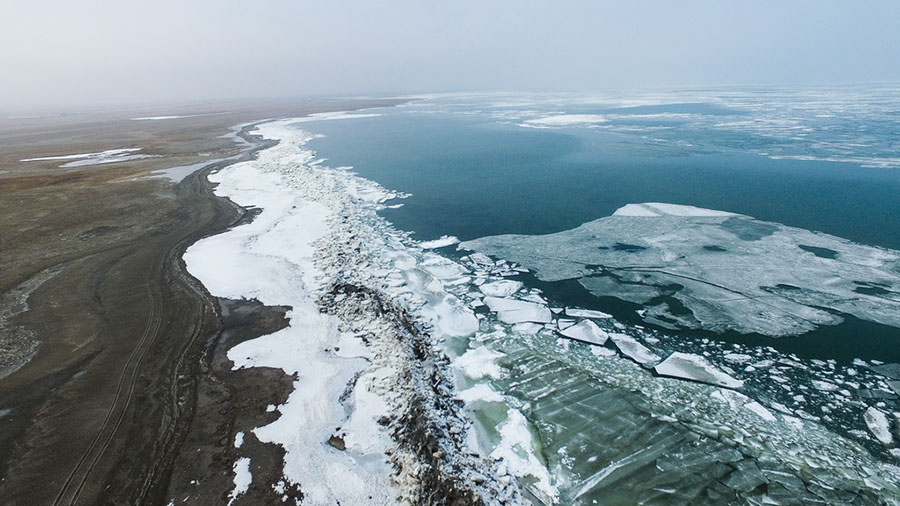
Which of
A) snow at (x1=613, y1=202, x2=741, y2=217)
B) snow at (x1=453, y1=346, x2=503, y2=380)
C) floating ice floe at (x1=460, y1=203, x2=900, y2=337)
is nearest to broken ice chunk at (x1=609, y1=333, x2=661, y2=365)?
floating ice floe at (x1=460, y1=203, x2=900, y2=337)

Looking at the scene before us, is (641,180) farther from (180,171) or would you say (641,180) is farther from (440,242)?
(180,171)

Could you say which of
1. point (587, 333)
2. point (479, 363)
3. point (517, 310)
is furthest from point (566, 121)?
point (479, 363)

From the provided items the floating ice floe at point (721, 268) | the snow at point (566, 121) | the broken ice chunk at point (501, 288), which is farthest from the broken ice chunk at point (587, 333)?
the snow at point (566, 121)

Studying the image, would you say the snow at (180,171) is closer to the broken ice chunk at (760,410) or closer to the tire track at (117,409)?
the tire track at (117,409)

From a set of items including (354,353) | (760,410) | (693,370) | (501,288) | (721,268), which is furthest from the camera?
(721,268)

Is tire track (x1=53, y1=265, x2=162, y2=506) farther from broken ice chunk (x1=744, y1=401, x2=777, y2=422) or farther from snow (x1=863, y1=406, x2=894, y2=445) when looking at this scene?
snow (x1=863, y1=406, x2=894, y2=445)

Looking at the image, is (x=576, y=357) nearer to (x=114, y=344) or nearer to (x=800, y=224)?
(x=114, y=344)
